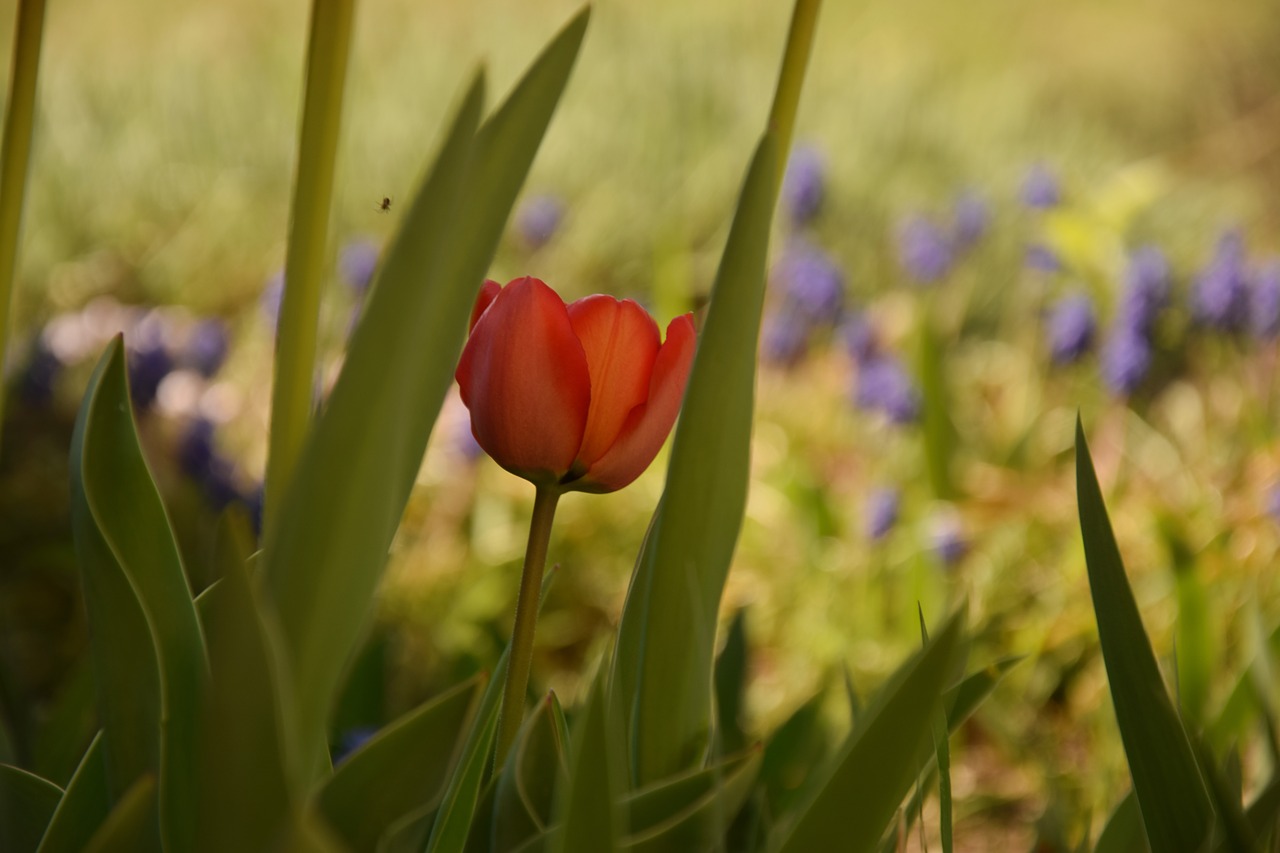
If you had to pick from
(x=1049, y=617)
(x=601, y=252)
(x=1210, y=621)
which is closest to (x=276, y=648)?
(x=1210, y=621)

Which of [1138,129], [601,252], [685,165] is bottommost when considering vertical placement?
[601,252]

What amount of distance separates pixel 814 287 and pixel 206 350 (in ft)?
3.19

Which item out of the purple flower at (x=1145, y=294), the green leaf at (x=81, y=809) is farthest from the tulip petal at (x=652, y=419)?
the purple flower at (x=1145, y=294)

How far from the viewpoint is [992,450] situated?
1.99 metres

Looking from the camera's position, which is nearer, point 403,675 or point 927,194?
point 403,675

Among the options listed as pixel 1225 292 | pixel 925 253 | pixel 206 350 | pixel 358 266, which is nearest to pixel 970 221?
pixel 925 253

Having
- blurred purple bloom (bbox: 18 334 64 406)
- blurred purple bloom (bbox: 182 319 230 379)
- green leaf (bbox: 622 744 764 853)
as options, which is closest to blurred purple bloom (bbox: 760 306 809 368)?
blurred purple bloom (bbox: 182 319 230 379)

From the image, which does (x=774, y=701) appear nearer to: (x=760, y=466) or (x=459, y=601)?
(x=459, y=601)

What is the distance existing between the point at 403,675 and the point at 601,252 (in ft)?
4.26

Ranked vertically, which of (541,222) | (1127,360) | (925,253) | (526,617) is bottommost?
(526,617)

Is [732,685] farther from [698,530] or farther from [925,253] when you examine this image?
[925,253]

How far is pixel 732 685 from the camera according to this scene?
2.90 ft

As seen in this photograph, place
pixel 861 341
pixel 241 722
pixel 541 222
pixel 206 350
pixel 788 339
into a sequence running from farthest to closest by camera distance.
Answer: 1. pixel 541 222
2. pixel 788 339
3. pixel 861 341
4. pixel 206 350
5. pixel 241 722

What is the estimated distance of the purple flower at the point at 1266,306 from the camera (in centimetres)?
176
